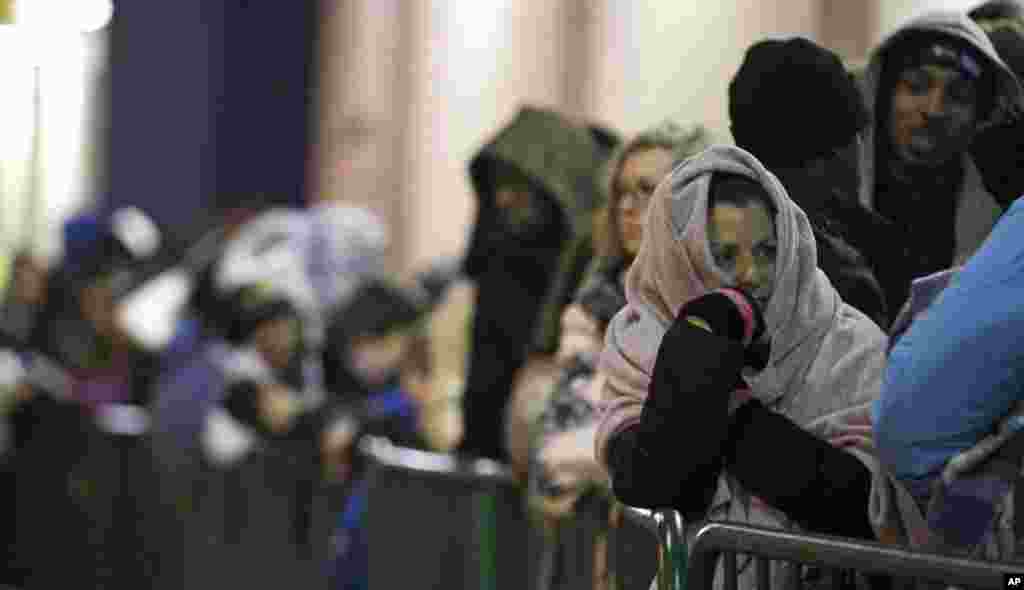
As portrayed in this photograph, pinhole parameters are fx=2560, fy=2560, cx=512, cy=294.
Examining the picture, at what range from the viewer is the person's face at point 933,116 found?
4602mm

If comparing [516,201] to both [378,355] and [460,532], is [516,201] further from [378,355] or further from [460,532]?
[378,355]

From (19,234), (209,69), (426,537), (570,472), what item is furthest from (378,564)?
(209,69)

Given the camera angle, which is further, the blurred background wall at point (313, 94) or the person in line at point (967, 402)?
Result: the blurred background wall at point (313, 94)

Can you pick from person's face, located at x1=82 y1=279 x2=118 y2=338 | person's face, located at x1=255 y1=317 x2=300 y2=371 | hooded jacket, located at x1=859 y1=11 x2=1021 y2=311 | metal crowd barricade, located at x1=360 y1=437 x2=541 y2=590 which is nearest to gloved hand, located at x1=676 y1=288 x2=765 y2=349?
hooded jacket, located at x1=859 y1=11 x2=1021 y2=311

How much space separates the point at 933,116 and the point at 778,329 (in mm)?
668

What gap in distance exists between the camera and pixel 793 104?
449 cm

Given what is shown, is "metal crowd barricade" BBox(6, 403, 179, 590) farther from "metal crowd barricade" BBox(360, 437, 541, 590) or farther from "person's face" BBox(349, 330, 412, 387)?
"metal crowd barricade" BBox(360, 437, 541, 590)

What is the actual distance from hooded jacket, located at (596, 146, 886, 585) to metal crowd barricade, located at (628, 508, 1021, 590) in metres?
0.16

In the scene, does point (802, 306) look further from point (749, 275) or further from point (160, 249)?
point (160, 249)

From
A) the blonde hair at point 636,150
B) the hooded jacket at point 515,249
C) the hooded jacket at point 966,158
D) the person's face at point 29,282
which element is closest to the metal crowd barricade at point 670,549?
the hooded jacket at point 966,158

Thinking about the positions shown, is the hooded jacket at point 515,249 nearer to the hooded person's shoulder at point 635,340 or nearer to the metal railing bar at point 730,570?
the hooded person's shoulder at point 635,340

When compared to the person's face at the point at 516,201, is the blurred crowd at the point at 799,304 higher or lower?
higher

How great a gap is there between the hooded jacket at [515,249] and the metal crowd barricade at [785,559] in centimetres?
275

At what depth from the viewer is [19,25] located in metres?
8.47
